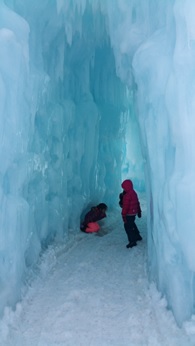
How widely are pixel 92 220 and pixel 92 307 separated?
3.08 metres

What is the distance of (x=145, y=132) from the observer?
471cm

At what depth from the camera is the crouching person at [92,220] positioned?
714cm

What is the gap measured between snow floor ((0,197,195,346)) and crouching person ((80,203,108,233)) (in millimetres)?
1184

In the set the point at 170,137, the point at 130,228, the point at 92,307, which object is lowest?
the point at 92,307

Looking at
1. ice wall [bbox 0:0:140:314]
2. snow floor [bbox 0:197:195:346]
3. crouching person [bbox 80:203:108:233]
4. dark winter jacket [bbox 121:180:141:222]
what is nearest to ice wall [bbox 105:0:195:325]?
snow floor [bbox 0:197:195:346]

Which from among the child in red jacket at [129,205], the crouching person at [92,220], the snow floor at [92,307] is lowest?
the snow floor at [92,307]

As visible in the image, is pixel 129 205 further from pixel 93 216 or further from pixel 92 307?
pixel 92 307

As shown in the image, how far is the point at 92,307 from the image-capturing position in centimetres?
425

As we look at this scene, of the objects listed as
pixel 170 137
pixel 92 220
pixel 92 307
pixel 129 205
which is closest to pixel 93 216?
pixel 92 220

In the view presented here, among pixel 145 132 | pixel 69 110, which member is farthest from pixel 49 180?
pixel 145 132

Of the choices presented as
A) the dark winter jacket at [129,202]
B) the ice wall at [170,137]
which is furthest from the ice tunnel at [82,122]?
the dark winter jacket at [129,202]

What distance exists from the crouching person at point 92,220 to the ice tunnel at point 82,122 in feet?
0.66

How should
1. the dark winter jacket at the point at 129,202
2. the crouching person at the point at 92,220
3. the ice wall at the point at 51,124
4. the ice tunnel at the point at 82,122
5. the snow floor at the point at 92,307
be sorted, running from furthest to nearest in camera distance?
the crouching person at the point at 92,220 → the dark winter jacket at the point at 129,202 → the ice wall at the point at 51,124 → the ice tunnel at the point at 82,122 → the snow floor at the point at 92,307

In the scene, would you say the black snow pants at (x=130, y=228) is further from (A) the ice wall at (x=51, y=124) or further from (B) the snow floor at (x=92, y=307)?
(A) the ice wall at (x=51, y=124)
